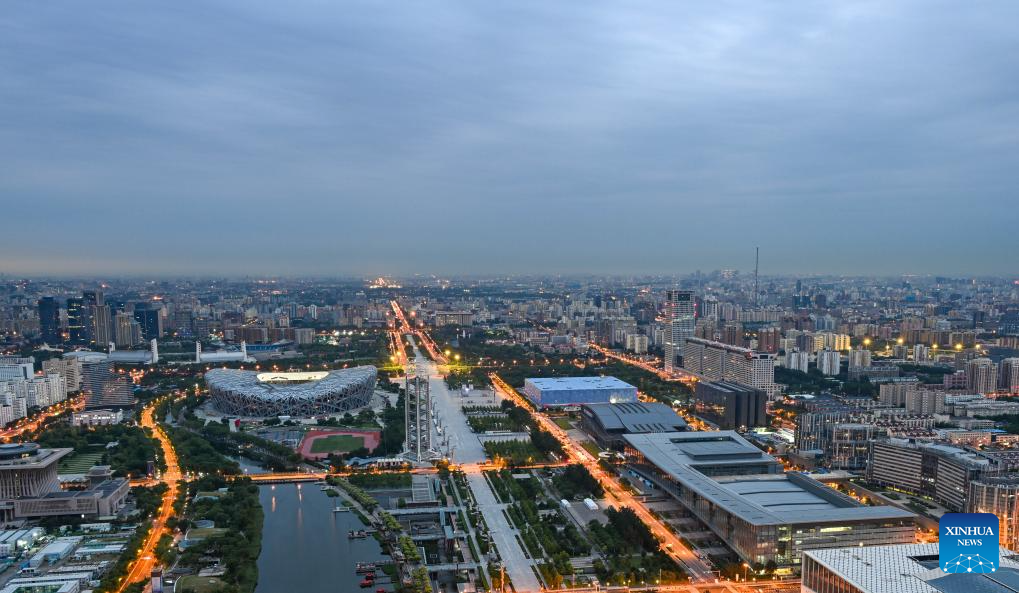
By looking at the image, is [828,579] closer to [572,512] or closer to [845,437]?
[572,512]

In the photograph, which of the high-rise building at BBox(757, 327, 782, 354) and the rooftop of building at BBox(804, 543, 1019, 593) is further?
the high-rise building at BBox(757, 327, 782, 354)

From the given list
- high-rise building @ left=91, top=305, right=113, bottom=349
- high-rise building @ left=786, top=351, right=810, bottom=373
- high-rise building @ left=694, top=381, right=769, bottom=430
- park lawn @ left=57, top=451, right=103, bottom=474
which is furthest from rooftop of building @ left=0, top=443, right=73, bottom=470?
high-rise building @ left=786, top=351, right=810, bottom=373

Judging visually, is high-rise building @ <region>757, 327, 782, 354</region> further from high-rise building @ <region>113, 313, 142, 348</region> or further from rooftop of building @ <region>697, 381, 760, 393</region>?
high-rise building @ <region>113, 313, 142, 348</region>

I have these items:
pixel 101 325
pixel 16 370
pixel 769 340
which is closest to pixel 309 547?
pixel 16 370

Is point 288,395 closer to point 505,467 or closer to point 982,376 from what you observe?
point 505,467

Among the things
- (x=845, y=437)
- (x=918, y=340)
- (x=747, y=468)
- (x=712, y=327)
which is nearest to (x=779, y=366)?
(x=712, y=327)

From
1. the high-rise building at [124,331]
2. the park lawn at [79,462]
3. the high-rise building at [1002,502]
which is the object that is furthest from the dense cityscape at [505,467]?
the high-rise building at [124,331]
